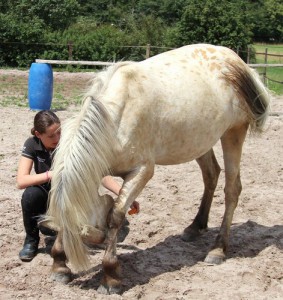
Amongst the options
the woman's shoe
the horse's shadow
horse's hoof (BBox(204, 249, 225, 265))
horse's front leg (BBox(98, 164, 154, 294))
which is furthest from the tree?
horse's front leg (BBox(98, 164, 154, 294))

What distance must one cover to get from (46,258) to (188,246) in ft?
3.57

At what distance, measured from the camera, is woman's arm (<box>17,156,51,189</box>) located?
3.35 meters

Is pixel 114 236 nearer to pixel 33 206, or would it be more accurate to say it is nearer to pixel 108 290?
pixel 108 290

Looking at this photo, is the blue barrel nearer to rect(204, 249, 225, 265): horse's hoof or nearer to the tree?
rect(204, 249, 225, 265): horse's hoof

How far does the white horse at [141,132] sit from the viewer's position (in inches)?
118

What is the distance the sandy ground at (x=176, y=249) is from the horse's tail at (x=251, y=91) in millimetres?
926

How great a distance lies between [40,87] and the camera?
10.0 metres

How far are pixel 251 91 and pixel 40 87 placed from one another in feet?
21.5

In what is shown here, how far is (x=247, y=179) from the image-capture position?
576 centimetres

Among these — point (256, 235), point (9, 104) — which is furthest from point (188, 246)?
point (9, 104)

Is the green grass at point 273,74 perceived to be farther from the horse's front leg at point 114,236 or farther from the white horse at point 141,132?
the horse's front leg at point 114,236

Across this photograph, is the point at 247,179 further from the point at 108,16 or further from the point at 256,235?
the point at 108,16

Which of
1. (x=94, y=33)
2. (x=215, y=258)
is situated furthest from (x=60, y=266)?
(x=94, y=33)

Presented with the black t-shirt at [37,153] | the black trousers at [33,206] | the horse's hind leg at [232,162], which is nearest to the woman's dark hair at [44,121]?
the black t-shirt at [37,153]
